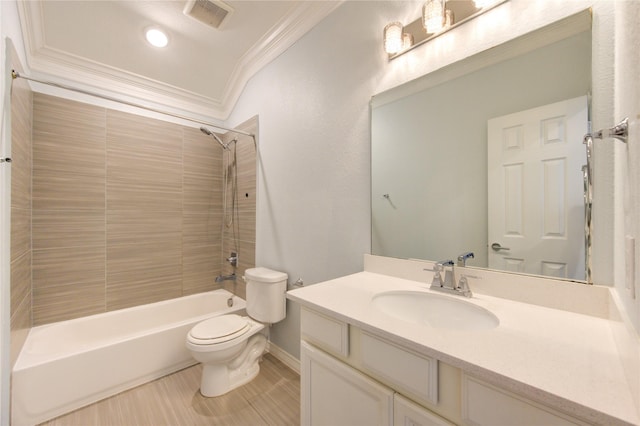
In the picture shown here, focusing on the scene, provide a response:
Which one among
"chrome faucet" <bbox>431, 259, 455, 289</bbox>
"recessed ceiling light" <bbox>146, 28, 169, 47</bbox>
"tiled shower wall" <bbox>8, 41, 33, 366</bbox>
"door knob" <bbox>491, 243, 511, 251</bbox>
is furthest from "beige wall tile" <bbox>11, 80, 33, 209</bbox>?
"door knob" <bbox>491, 243, 511, 251</bbox>

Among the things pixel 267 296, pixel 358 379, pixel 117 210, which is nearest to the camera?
pixel 358 379

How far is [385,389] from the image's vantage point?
2.59ft

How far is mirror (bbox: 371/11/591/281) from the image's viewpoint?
89 centimetres

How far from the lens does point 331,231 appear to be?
5.53ft

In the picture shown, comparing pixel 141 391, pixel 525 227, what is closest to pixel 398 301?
pixel 525 227

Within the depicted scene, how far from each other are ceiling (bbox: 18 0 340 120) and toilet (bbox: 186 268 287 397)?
188 centimetres

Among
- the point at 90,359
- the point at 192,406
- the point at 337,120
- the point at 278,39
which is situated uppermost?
the point at 278,39

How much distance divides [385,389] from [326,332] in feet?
0.89

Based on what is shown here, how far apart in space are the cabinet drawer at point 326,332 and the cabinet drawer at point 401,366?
8cm

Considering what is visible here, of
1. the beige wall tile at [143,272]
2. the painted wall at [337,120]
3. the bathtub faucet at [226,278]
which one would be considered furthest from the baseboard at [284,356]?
the beige wall tile at [143,272]

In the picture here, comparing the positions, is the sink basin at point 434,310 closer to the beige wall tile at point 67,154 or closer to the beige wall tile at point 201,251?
the beige wall tile at point 201,251

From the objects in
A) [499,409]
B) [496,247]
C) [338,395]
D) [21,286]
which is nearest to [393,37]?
[496,247]

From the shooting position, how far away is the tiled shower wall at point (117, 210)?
200cm

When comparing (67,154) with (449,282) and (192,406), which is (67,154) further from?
(449,282)
